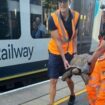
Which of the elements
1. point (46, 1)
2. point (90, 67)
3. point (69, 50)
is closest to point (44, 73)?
point (46, 1)

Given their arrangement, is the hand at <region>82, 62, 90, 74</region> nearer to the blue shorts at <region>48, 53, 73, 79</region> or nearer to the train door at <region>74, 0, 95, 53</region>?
the blue shorts at <region>48, 53, 73, 79</region>

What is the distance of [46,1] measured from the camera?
26.7 feet

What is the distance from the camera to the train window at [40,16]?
7.64m

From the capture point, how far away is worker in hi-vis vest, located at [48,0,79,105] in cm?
473

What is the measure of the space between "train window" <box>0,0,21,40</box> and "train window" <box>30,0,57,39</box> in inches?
21.2

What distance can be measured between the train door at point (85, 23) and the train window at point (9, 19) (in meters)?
2.87

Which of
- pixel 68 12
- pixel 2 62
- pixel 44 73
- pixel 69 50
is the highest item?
pixel 68 12

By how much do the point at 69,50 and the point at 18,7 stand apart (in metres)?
2.60

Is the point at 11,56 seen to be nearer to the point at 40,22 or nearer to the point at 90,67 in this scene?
the point at 40,22

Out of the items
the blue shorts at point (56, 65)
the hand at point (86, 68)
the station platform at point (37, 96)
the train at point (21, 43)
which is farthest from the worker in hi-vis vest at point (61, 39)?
the train at point (21, 43)

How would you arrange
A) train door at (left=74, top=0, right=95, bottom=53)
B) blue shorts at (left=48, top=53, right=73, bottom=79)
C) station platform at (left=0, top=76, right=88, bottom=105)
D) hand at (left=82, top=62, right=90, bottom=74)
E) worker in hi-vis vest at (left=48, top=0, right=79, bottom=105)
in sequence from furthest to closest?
train door at (left=74, top=0, right=95, bottom=53)
station platform at (left=0, top=76, right=88, bottom=105)
blue shorts at (left=48, top=53, right=73, bottom=79)
worker in hi-vis vest at (left=48, top=0, right=79, bottom=105)
hand at (left=82, top=62, right=90, bottom=74)

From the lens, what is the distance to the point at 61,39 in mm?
4793

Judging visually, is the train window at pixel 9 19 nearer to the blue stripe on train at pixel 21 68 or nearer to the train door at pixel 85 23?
the blue stripe on train at pixel 21 68

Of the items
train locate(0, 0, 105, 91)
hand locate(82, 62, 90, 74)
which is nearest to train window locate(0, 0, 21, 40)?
train locate(0, 0, 105, 91)
